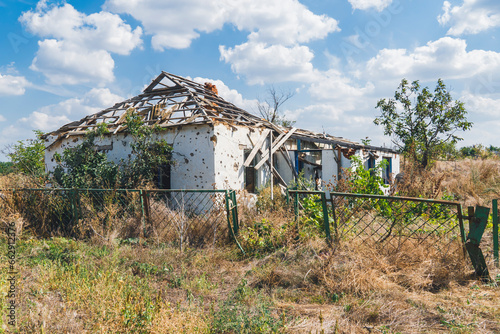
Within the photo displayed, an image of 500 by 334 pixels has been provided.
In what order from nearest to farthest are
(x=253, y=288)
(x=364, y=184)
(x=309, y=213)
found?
(x=253, y=288) < (x=309, y=213) < (x=364, y=184)

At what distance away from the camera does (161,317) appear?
3.22m

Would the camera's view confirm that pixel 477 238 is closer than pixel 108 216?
Yes

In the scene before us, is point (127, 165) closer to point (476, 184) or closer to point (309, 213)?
point (309, 213)

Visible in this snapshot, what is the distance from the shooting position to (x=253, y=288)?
14.8 ft

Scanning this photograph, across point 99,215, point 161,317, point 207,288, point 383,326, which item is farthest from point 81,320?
point 99,215

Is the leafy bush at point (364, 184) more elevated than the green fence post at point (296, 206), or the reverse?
the leafy bush at point (364, 184)

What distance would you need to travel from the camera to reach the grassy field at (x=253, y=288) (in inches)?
129

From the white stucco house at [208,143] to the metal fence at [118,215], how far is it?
2156mm

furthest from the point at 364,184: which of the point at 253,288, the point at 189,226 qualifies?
the point at 189,226

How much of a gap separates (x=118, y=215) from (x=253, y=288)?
13.8 ft

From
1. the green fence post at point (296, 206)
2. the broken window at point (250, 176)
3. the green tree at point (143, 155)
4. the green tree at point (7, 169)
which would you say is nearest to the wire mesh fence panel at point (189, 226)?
the green fence post at point (296, 206)

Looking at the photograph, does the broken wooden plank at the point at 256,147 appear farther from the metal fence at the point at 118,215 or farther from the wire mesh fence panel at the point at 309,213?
the wire mesh fence panel at the point at 309,213

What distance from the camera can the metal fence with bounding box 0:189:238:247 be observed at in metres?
6.26

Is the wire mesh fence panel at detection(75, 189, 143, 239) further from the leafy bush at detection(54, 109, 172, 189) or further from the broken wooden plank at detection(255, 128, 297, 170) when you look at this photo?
the broken wooden plank at detection(255, 128, 297, 170)
